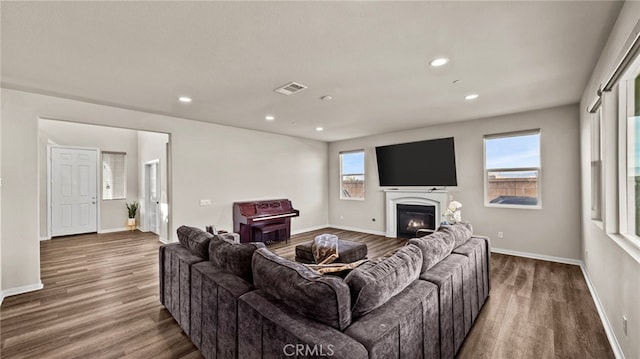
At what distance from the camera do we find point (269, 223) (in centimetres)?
541

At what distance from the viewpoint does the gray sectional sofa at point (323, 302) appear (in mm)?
1195

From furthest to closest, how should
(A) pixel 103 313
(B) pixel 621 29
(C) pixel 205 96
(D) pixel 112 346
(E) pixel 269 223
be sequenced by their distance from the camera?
(E) pixel 269 223 → (C) pixel 205 96 → (A) pixel 103 313 → (D) pixel 112 346 → (B) pixel 621 29

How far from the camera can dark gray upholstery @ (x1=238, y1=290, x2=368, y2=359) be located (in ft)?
3.46

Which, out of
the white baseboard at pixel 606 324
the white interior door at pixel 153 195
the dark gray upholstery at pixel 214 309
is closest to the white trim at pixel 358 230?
the white baseboard at pixel 606 324

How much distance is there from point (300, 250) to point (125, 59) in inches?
117

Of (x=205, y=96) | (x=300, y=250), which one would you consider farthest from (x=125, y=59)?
(x=300, y=250)

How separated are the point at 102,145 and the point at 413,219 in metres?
8.17

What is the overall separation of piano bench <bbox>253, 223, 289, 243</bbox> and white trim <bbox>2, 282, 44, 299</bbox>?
9.77 ft

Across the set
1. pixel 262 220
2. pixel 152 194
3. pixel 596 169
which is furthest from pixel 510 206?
pixel 152 194

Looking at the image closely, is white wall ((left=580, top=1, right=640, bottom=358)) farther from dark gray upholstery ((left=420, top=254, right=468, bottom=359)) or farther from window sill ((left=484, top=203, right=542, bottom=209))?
window sill ((left=484, top=203, right=542, bottom=209))

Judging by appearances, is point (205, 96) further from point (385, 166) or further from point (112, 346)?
point (385, 166)

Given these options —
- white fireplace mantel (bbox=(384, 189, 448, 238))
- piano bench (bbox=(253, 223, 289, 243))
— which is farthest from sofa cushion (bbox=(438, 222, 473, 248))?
piano bench (bbox=(253, 223, 289, 243))

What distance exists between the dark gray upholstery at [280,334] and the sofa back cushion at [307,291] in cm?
4

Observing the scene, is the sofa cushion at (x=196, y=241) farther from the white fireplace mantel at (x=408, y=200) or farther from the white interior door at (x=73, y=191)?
the white interior door at (x=73, y=191)
